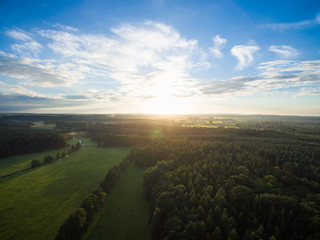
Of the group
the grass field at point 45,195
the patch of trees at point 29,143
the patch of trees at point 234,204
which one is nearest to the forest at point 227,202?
the patch of trees at point 234,204

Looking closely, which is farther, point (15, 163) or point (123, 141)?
point (123, 141)

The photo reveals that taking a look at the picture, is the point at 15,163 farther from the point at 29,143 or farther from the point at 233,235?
the point at 233,235

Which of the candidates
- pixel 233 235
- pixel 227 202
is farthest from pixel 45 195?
pixel 233 235

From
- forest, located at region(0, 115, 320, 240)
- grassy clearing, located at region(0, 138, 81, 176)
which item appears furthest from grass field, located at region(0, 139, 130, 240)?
grassy clearing, located at region(0, 138, 81, 176)

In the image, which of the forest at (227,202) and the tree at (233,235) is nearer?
the tree at (233,235)

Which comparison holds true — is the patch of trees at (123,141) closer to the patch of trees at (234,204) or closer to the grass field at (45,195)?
the grass field at (45,195)

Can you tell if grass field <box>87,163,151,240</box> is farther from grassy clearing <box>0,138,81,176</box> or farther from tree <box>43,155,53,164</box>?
grassy clearing <box>0,138,81,176</box>
